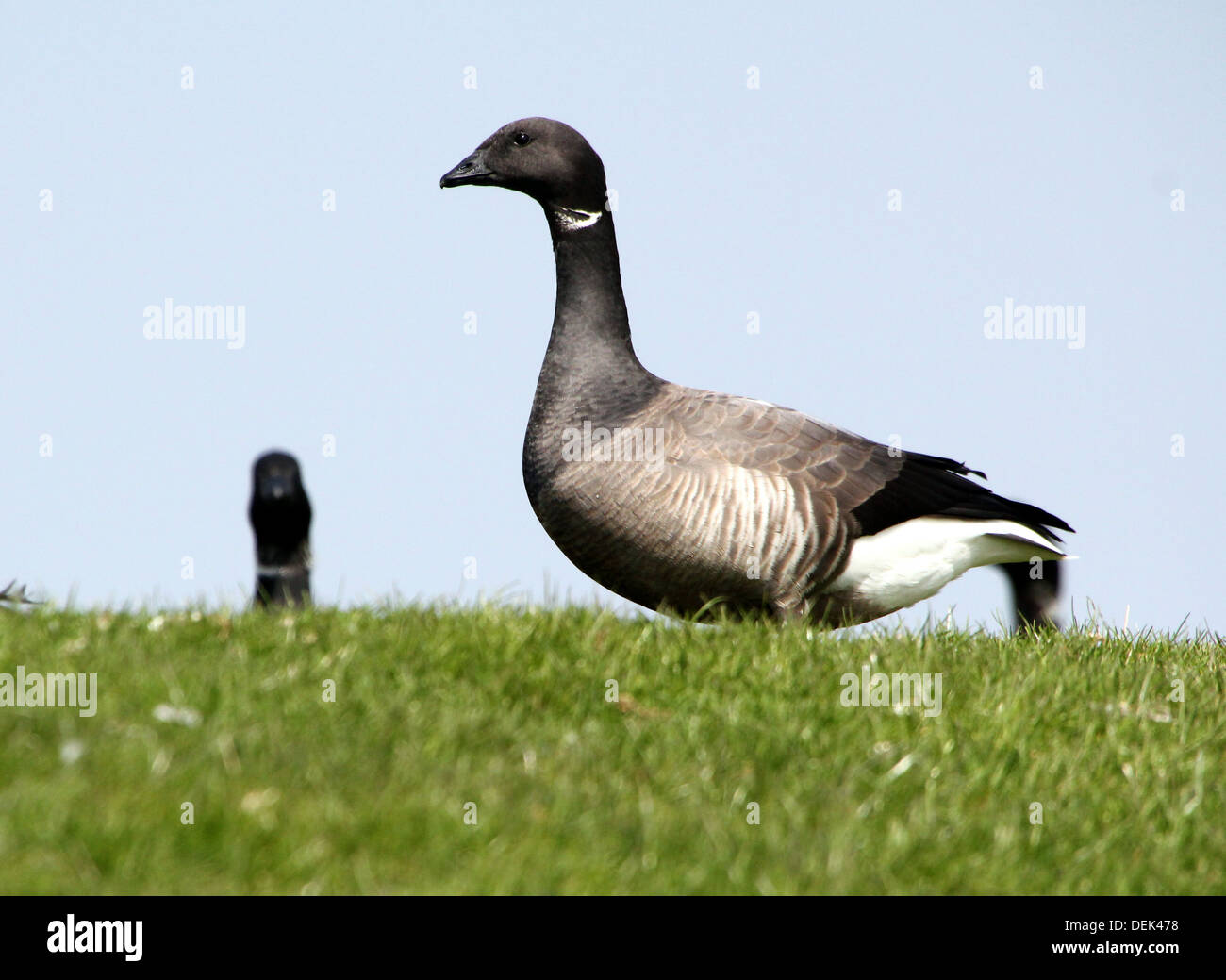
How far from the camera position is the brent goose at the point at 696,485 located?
8.75m

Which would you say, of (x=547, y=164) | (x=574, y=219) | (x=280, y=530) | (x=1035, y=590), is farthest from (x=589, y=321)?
(x=1035, y=590)

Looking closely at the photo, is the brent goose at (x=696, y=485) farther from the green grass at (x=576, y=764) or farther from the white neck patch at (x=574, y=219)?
the green grass at (x=576, y=764)

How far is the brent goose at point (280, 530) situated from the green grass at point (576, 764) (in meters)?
0.50

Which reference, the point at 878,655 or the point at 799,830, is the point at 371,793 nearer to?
the point at 799,830

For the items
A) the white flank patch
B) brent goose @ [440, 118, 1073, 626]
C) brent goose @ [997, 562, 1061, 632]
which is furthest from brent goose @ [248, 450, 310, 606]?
brent goose @ [997, 562, 1061, 632]

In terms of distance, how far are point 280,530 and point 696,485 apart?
111 inches

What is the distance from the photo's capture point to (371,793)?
16.5ft

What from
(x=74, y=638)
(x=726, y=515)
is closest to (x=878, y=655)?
(x=726, y=515)

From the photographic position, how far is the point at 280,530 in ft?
25.3

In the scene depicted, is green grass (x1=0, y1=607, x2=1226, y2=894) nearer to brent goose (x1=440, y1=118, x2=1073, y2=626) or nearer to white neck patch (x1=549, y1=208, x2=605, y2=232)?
brent goose (x1=440, y1=118, x2=1073, y2=626)

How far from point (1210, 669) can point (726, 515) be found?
3.71 meters

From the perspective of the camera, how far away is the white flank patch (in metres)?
9.48

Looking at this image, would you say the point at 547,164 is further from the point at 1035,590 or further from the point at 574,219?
the point at 1035,590
